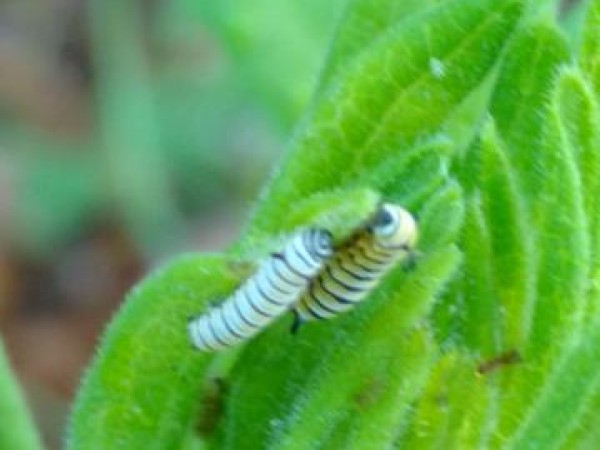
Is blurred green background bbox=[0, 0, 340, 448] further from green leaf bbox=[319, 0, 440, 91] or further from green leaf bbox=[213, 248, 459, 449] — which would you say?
green leaf bbox=[213, 248, 459, 449]

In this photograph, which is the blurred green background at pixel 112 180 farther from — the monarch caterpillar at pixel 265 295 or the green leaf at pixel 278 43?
the monarch caterpillar at pixel 265 295

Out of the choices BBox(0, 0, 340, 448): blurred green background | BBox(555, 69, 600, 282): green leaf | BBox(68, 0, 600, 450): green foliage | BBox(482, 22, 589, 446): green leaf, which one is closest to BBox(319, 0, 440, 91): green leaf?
BBox(68, 0, 600, 450): green foliage

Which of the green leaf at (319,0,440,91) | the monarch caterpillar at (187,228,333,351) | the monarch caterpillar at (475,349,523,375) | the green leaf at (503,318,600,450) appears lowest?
the green leaf at (503,318,600,450)

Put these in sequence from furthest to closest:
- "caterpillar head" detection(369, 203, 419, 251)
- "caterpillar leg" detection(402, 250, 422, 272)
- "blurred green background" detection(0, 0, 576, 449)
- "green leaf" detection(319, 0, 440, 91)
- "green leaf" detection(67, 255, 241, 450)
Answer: "blurred green background" detection(0, 0, 576, 449) < "green leaf" detection(319, 0, 440, 91) < "green leaf" detection(67, 255, 241, 450) < "caterpillar leg" detection(402, 250, 422, 272) < "caterpillar head" detection(369, 203, 419, 251)

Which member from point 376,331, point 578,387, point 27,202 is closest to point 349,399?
point 376,331

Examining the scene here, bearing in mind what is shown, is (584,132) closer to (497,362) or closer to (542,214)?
(542,214)

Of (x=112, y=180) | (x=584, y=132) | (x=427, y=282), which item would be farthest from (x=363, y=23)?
(x=112, y=180)
